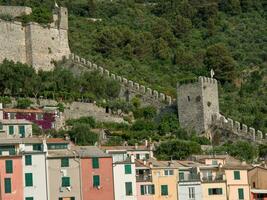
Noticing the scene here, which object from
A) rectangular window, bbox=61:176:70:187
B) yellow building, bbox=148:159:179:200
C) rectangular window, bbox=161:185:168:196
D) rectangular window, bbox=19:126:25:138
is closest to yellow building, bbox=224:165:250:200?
yellow building, bbox=148:159:179:200

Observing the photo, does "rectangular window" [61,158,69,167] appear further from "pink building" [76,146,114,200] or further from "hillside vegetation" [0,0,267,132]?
"hillside vegetation" [0,0,267,132]

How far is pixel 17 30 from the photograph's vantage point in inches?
3907

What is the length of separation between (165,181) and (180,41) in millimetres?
49444

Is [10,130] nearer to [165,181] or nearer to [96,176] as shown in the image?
[96,176]

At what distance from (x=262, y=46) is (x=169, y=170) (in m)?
49.3

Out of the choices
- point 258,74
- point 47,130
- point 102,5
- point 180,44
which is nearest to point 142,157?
point 47,130

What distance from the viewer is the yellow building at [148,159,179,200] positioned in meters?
68.1

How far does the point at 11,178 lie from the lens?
64.0 m

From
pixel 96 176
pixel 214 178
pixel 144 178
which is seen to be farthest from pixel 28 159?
pixel 214 178

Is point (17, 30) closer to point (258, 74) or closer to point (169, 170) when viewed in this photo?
point (258, 74)

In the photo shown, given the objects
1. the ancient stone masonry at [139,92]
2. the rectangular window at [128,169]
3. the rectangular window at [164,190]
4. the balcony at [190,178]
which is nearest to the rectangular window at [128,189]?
the rectangular window at [128,169]

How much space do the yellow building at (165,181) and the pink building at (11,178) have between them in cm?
797

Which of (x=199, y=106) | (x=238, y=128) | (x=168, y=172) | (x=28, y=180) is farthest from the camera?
(x=199, y=106)

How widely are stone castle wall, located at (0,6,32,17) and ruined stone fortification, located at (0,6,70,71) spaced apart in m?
5.19
